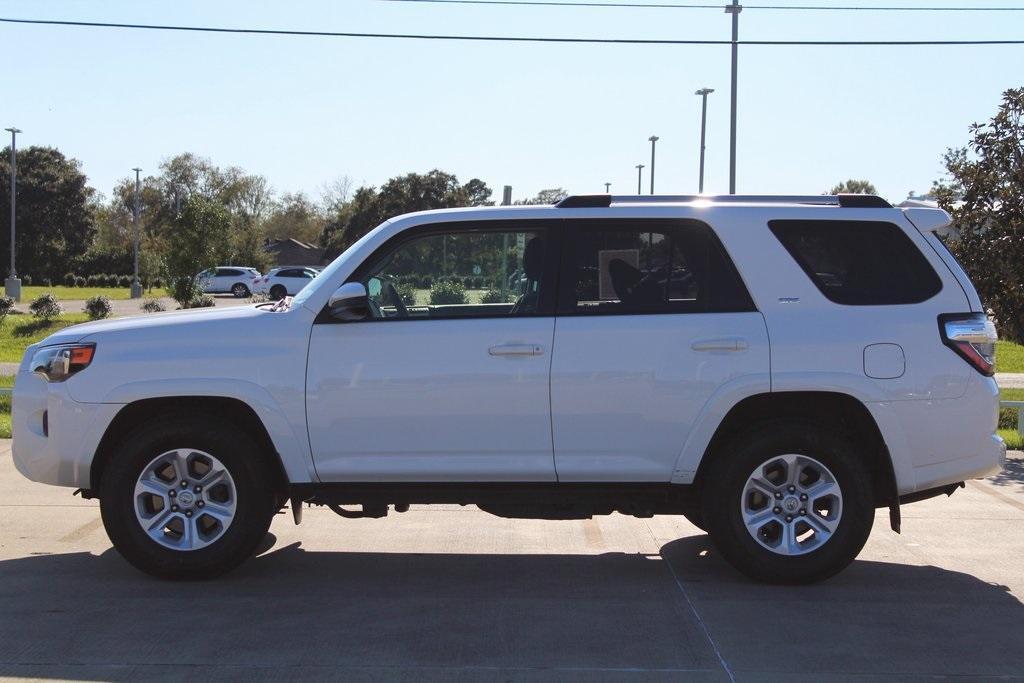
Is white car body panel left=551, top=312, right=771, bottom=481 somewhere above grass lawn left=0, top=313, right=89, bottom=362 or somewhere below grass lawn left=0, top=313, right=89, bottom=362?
above

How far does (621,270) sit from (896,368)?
1512 mm

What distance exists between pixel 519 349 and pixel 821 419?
5.52 feet

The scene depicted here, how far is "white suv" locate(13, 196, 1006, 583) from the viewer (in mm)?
6160

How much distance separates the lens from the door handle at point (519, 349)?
242 inches

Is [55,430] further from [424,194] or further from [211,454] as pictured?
[424,194]

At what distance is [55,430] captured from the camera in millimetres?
6250

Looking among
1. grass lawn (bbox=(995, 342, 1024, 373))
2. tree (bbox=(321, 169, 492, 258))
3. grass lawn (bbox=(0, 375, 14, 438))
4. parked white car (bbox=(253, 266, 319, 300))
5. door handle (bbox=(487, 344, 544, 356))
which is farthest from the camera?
parked white car (bbox=(253, 266, 319, 300))

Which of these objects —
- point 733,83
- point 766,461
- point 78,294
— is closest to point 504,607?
point 766,461

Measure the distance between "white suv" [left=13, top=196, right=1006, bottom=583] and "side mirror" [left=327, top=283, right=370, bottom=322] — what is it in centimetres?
1

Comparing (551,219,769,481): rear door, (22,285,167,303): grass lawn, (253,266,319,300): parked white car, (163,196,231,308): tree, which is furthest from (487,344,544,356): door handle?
(253,266,319,300): parked white car

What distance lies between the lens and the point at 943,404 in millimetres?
6195

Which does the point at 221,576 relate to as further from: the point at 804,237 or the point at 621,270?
the point at 804,237

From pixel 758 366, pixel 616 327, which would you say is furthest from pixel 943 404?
pixel 616 327

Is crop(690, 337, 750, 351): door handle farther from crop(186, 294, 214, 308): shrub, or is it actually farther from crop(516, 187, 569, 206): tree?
crop(186, 294, 214, 308): shrub
